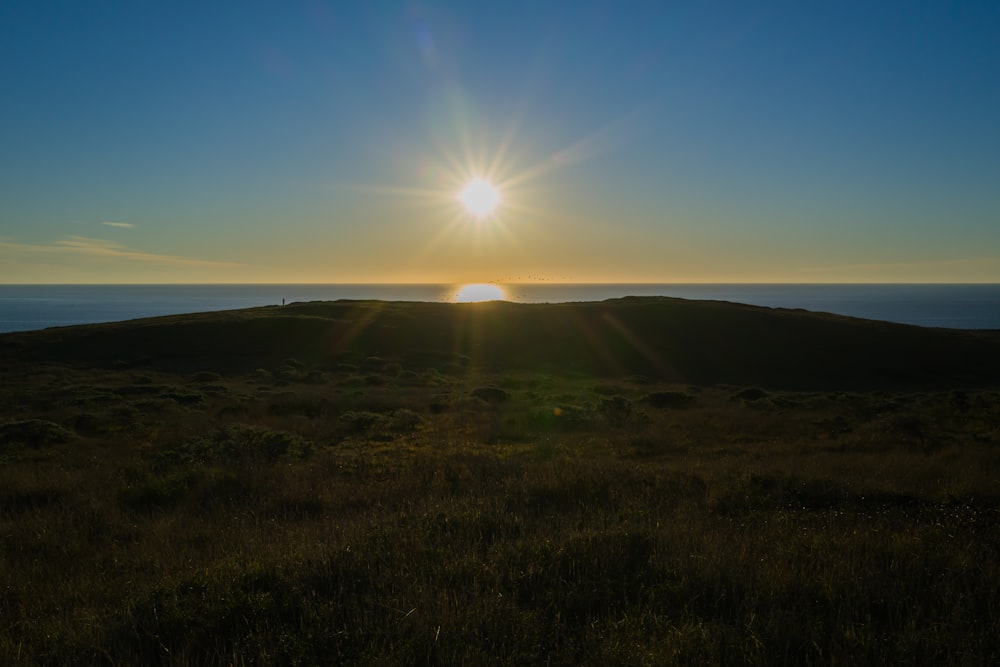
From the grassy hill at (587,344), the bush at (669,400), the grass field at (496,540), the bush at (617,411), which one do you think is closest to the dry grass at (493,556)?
the grass field at (496,540)

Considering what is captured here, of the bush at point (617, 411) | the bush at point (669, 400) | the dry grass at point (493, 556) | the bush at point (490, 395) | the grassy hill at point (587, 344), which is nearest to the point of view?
the dry grass at point (493, 556)

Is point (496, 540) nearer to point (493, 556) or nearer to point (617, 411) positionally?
point (493, 556)

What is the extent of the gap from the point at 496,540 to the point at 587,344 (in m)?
47.9

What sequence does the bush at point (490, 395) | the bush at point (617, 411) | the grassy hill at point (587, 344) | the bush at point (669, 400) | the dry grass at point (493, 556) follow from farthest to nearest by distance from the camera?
the grassy hill at point (587, 344), the bush at point (669, 400), the bush at point (490, 395), the bush at point (617, 411), the dry grass at point (493, 556)

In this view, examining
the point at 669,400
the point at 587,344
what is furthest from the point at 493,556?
the point at 587,344

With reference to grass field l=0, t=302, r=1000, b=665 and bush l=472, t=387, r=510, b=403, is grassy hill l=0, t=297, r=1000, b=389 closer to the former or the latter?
bush l=472, t=387, r=510, b=403

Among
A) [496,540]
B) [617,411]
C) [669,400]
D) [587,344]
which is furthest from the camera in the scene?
[587,344]

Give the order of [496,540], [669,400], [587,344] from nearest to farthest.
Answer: [496,540] < [669,400] < [587,344]

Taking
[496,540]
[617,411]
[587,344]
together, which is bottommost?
[617,411]

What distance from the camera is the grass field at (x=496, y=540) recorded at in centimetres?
377

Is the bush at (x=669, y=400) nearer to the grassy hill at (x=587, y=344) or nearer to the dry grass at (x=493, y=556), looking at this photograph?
the dry grass at (x=493, y=556)

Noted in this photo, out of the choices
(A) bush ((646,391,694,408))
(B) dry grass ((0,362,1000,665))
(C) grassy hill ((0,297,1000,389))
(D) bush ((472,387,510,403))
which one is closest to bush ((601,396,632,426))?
(A) bush ((646,391,694,408))

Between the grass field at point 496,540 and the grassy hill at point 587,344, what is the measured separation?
82.5 ft

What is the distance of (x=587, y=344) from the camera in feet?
173
